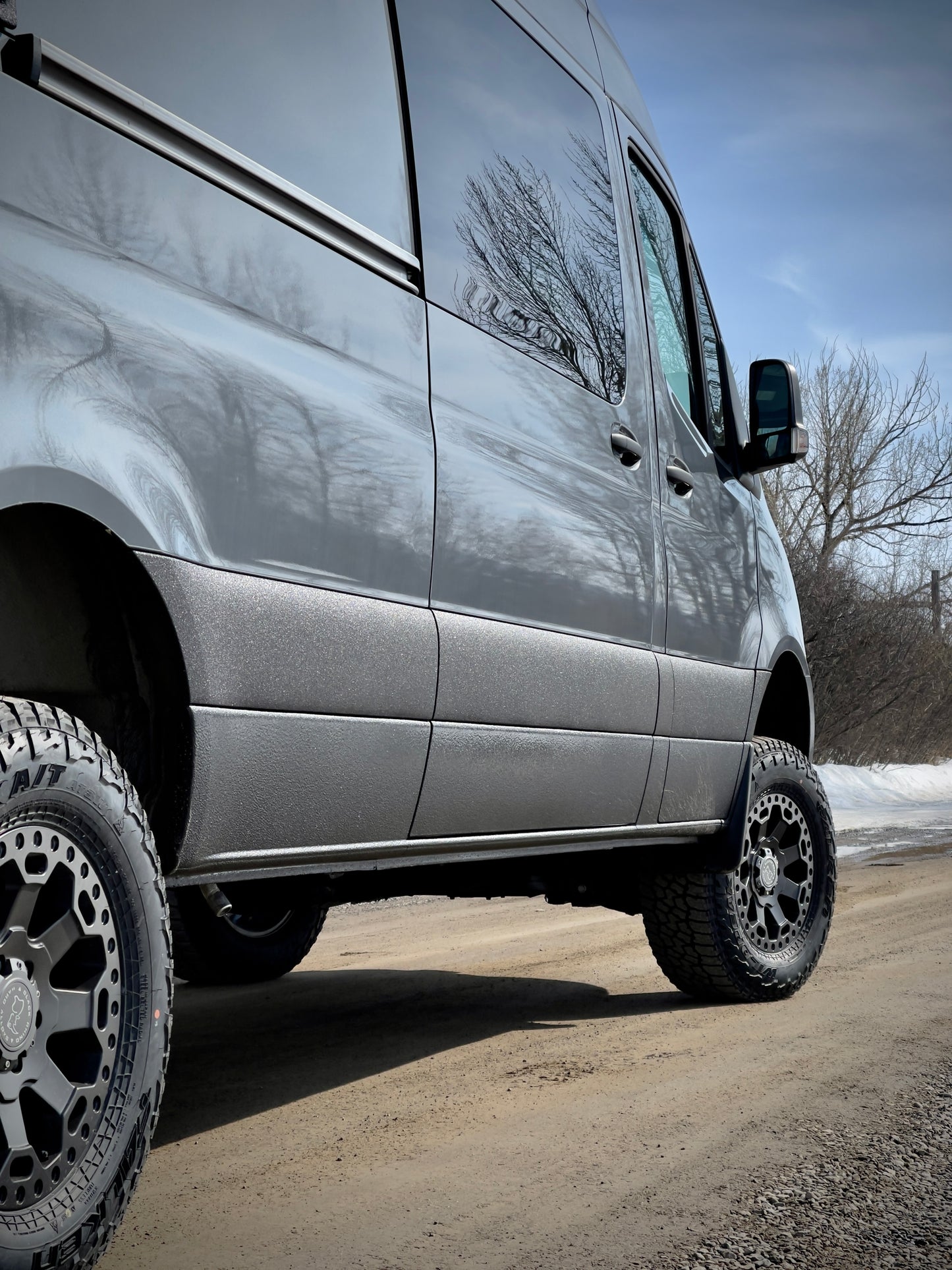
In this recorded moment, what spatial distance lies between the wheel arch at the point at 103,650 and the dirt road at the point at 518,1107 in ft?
2.37

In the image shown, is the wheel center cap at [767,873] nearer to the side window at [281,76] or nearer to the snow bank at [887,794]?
the side window at [281,76]

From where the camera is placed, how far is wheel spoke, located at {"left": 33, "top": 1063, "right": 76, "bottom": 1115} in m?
1.66

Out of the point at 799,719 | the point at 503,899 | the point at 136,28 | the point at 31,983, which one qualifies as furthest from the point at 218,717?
the point at 503,899

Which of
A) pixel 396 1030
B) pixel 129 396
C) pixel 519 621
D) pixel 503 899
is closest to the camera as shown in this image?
pixel 129 396

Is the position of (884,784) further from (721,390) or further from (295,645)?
(295,645)

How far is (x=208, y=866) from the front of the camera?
2033 millimetres

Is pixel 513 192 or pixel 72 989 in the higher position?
pixel 513 192

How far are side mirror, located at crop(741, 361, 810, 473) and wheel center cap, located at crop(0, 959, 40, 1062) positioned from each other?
3019 mm

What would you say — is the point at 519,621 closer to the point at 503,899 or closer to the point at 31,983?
the point at 31,983

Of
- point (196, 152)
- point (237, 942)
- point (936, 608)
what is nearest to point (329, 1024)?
point (237, 942)

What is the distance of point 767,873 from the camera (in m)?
4.14

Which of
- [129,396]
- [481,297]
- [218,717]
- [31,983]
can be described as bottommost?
[31,983]

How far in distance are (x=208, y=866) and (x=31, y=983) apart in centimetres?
43

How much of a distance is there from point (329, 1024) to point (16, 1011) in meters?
2.17
